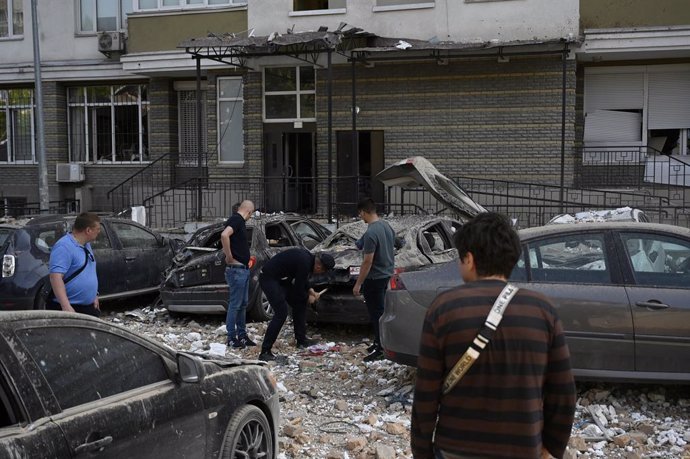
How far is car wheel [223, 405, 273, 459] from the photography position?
456 cm

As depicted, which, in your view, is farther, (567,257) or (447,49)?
(447,49)

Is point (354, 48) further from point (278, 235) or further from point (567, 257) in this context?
point (567, 257)

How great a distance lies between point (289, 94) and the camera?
19.3 meters

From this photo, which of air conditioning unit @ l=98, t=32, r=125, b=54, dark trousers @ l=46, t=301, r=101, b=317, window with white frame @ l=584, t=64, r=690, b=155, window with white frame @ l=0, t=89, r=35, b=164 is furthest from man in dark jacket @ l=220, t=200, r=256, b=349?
window with white frame @ l=0, t=89, r=35, b=164

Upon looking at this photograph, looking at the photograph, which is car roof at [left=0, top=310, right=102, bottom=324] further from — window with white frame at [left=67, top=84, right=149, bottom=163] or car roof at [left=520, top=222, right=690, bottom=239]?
window with white frame at [left=67, top=84, right=149, bottom=163]

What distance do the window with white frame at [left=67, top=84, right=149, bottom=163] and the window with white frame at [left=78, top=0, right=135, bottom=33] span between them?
5.51 feet

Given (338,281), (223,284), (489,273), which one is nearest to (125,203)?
(223,284)

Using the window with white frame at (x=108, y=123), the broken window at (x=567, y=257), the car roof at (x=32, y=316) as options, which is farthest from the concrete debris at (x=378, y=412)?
the window with white frame at (x=108, y=123)

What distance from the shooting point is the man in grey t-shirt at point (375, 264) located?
8.14 meters

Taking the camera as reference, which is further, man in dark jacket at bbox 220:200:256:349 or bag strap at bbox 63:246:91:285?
man in dark jacket at bbox 220:200:256:349

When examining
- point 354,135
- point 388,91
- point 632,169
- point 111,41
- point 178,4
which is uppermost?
point 178,4

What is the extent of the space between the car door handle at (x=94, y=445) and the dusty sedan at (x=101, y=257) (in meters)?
7.36

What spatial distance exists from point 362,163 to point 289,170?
5.83 ft

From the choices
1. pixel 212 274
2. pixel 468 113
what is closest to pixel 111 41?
pixel 468 113
